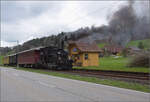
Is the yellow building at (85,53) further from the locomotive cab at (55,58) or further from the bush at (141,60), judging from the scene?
the bush at (141,60)

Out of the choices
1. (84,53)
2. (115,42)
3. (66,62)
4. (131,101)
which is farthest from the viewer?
(84,53)

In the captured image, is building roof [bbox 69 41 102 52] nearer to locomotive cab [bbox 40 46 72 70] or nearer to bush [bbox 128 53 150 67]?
locomotive cab [bbox 40 46 72 70]

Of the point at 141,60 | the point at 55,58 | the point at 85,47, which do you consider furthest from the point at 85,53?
the point at 141,60

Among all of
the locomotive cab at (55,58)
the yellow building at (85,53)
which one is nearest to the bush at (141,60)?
the yellow building at (85,53)

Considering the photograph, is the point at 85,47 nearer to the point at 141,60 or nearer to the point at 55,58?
the point at 55,58

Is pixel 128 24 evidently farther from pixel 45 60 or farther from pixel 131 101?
pixel 45 60

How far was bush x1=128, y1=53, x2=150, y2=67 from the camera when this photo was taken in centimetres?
2208

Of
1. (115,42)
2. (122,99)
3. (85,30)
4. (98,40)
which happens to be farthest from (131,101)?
(85,30)

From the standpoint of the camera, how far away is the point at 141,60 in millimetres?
22766

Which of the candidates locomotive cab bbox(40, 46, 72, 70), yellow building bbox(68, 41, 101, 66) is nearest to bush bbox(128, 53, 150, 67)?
yellow building bbox(68, 41, 101, 66)

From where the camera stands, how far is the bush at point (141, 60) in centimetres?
2208

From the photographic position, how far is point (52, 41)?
24.1 m

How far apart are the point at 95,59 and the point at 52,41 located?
381 inches

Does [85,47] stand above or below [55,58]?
above
